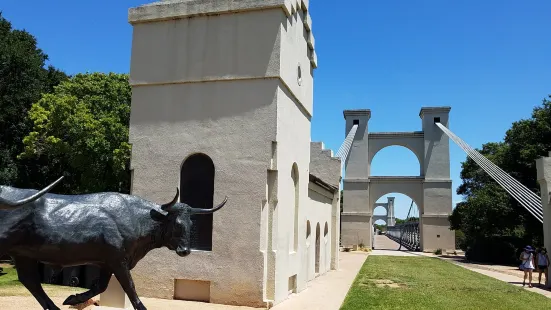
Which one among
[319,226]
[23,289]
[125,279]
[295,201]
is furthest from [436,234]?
[125,279]

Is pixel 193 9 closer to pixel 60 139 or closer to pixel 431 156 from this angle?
A: pixel 60 139

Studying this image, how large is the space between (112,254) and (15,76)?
20.3 m

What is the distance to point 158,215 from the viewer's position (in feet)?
18.6

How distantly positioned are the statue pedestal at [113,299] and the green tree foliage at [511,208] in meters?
25.8

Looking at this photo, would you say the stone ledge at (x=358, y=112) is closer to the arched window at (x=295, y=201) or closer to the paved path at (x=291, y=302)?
the paved path at (x=291, y=302)

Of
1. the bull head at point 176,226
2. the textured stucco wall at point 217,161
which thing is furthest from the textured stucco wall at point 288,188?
the bull head at point 176,226

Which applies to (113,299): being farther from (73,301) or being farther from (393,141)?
(393,141)

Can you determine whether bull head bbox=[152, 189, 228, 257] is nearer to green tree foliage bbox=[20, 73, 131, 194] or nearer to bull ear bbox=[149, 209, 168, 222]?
bull ear bbox=[149, 209, 168, 222]

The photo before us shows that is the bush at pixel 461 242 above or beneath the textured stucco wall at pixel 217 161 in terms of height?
beneath

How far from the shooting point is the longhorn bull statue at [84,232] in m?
5.05

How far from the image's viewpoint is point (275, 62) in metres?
11.4

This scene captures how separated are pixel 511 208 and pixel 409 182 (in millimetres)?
14042

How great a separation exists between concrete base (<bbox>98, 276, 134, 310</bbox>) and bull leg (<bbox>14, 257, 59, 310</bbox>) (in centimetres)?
414

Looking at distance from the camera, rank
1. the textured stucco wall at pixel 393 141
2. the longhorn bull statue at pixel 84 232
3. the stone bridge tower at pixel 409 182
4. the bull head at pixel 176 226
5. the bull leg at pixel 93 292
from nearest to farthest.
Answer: the longhorn bull statue at pixel 84 232 < the bull leg at pixel 93 292 < the bull head at pixel 176 226 < the stone bridge tower at pixel 409 182 < the textured stucco wall at pixel 393 141
